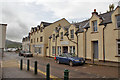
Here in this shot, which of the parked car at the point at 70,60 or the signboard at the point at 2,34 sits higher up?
the signboard at the point at 2,34

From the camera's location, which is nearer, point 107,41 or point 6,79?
point 6,79

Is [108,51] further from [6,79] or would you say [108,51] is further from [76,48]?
[6,79]

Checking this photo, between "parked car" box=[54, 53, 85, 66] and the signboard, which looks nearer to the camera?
the signboard

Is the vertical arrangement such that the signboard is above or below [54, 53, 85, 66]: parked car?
above

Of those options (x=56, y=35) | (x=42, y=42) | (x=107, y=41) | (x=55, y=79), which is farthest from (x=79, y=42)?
(x=42, y=42)

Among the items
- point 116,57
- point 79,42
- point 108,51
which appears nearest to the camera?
point 116,57

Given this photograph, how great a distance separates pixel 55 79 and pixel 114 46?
9.81 metres

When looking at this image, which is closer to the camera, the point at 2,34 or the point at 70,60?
the point at 2,34

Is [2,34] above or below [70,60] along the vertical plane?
above

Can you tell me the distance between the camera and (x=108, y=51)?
15070 mm

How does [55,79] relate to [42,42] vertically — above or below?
below

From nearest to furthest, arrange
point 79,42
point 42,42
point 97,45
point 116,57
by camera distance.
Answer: point 116,57 → point 97,45 → point 79,42 → point 42,42

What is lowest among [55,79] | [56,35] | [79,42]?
[55,79]

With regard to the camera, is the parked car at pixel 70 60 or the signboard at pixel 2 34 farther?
the parked car at pixel 70 60
